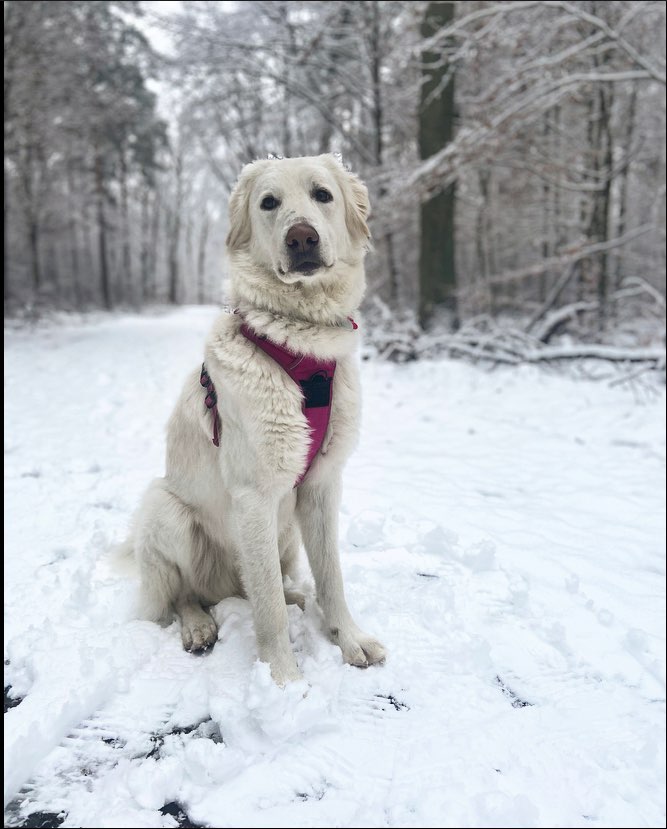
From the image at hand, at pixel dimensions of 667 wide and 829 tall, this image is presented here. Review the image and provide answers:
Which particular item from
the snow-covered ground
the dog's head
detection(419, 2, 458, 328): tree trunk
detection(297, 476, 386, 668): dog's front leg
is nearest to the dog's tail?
the snow-covered ground

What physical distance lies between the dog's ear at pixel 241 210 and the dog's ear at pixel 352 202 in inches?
12.8

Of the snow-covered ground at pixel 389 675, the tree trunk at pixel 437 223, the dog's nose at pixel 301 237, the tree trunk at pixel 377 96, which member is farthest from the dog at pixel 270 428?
the tree trunk at pixel 377 96

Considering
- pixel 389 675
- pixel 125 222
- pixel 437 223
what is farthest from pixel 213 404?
pixel 125 222

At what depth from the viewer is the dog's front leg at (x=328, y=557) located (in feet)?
6.03

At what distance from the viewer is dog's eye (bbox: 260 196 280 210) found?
183 centimetres

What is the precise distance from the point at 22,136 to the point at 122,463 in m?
12.2

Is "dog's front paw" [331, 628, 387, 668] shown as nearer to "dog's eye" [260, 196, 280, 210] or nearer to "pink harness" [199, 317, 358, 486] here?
"pink harness" [199, 317, 358, 486]

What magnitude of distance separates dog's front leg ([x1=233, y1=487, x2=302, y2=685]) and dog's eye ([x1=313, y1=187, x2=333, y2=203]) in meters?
1.09

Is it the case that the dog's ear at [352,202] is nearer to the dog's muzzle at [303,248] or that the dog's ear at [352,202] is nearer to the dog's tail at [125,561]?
the dog's muzzle at [303,248]

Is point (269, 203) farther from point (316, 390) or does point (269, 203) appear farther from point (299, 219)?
point (316, 390)

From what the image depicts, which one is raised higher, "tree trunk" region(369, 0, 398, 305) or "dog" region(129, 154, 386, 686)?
"tree trunk" region(369, 0, 398, 305)

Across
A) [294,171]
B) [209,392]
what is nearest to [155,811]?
[209,392]

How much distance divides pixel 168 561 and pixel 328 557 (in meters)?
0.61

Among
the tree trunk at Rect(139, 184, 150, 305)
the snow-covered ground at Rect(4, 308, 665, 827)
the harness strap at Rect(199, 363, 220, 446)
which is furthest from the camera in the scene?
the tree trunk at Rect(139, 184, 150, 305)
